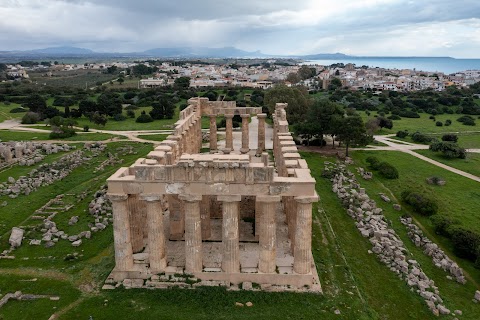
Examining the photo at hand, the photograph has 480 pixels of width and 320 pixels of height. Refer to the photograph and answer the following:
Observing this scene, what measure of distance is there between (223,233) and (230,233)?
431mm

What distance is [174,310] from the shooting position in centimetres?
2080

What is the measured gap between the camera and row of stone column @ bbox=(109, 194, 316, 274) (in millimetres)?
21531

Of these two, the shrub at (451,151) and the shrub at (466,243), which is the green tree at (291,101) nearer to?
the shrub at (451,151)

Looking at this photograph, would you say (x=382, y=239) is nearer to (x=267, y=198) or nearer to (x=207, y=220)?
(x=267, y=198)

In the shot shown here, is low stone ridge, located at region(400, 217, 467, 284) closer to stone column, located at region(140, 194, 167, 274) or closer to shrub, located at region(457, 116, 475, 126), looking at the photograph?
stone column, located at region(140, 194, 167, 274)

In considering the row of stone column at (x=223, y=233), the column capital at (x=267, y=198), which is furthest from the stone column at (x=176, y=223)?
the column capital at (x=267, y=198)

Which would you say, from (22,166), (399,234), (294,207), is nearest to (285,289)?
(294,207)

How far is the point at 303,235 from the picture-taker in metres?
22.0

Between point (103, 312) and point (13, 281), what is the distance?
283 inches

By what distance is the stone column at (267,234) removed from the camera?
70.0ft

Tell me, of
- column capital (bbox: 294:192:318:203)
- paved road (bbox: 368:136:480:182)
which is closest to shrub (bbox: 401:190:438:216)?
paved road (bbox: 368:136:480:182)

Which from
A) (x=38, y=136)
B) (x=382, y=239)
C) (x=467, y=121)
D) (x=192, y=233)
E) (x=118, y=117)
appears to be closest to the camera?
(x=192, y=233)

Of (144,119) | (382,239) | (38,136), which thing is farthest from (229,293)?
(144,119)

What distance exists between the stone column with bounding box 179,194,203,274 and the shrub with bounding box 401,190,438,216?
22.8 m
